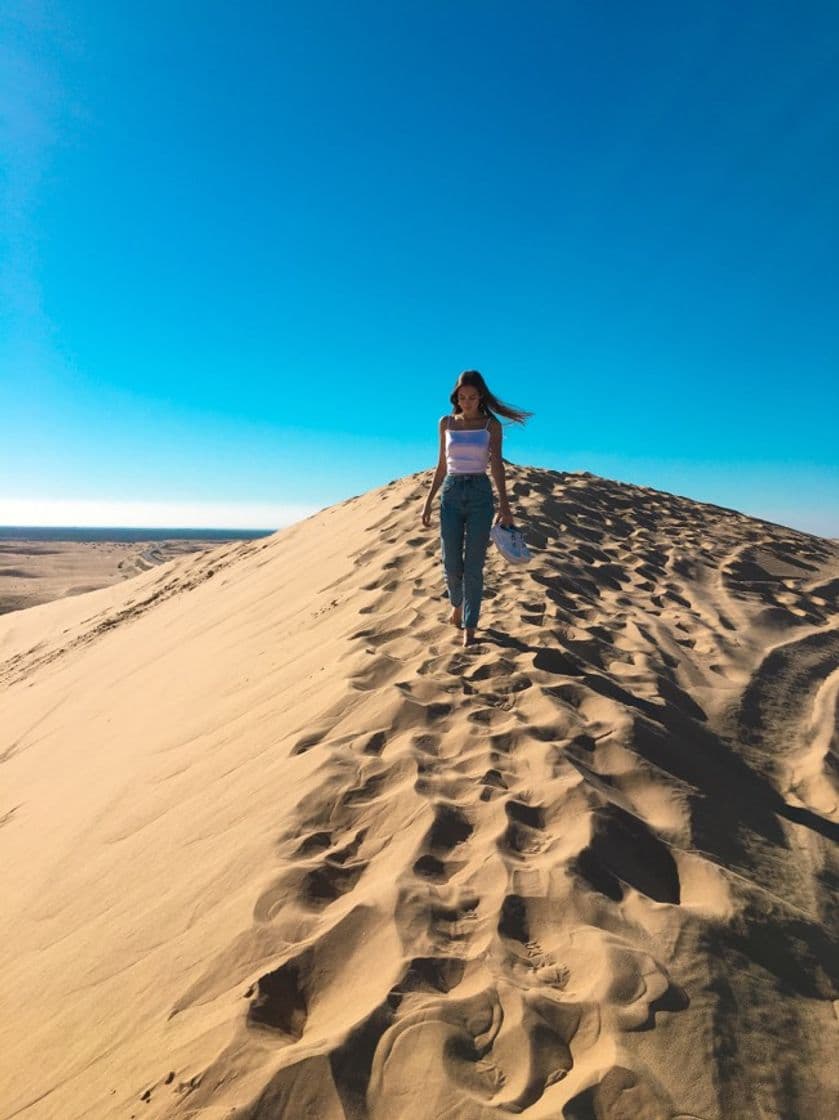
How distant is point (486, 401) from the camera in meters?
4.25

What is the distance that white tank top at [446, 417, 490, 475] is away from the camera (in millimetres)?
4184

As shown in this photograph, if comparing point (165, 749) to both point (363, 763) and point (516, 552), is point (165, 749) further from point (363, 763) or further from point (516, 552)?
point (516, 552)

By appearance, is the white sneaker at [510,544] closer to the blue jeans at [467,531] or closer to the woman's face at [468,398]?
the blue jeans at [467,531]

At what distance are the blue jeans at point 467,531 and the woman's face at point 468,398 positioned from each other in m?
0.43

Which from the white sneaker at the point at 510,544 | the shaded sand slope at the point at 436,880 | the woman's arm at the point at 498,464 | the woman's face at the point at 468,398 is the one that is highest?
the woman's face at the point at 468,398

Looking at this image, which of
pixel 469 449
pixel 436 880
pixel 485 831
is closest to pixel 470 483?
pixel 469 449

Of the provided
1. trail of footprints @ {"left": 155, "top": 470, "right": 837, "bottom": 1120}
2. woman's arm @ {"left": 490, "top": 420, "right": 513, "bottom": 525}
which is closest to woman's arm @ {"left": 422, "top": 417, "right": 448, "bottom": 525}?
woman's arm @ {"left": 490, "top": 420, "right": 513, "bottom": 525}

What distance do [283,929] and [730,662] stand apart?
11.9ft

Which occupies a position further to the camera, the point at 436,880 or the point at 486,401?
the point at 486,401

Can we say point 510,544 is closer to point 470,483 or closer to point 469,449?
point 470,483

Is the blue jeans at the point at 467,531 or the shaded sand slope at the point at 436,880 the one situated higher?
the blue jeans at the point at 467,531

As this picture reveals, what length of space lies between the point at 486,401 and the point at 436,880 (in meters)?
2.94

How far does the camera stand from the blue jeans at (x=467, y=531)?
417 cm

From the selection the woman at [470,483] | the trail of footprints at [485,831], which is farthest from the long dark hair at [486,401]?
the trail of footprints at [485,831]
